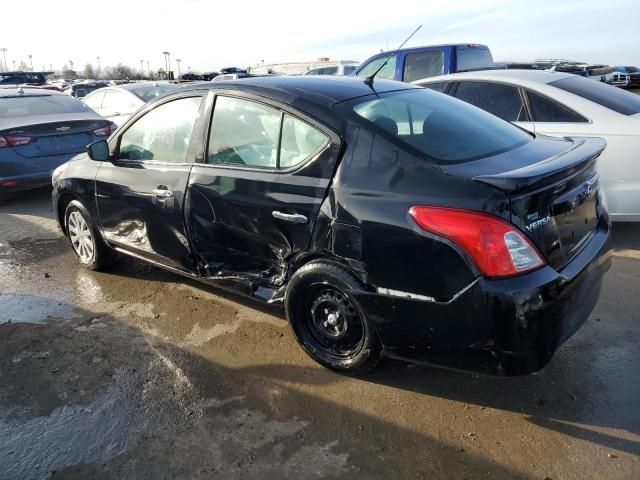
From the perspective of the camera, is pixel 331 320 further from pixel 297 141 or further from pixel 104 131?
pixel 104 131

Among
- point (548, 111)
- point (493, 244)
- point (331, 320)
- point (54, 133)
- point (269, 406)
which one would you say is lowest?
point (269, 406)

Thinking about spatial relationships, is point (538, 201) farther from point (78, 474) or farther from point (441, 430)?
point (78, 474)

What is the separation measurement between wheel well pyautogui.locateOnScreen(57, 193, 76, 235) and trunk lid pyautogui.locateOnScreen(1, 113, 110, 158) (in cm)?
235

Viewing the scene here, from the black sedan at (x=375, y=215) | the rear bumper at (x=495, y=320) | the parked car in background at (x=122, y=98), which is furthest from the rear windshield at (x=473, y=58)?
the rear bumper at (x=495, y=320)

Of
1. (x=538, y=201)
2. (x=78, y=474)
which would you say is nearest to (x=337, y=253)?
(x=538, y=201)

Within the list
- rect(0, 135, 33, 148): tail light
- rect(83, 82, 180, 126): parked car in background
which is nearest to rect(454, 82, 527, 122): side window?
rect(0, 135, 33, 148): tail light

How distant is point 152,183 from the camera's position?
383cm

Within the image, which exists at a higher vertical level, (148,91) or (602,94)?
(148,91)

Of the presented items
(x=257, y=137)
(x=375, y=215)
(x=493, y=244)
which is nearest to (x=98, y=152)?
(x=257, y=137)

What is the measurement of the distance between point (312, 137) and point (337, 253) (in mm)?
684

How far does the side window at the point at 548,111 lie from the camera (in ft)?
16.2

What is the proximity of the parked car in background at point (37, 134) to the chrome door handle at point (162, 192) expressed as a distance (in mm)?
3889

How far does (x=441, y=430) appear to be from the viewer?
105 inches

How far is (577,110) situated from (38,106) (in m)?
6.75
